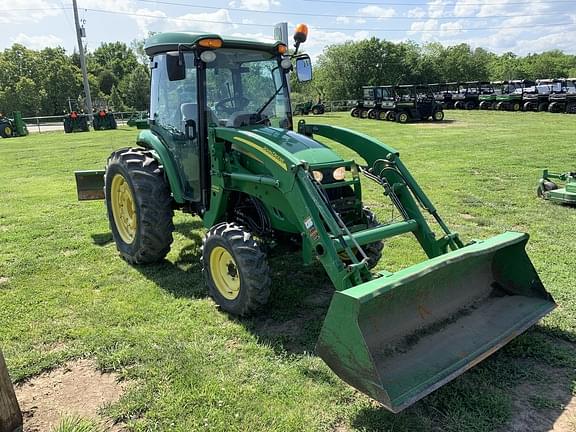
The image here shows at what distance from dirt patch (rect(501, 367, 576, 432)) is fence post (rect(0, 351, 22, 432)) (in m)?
2.83

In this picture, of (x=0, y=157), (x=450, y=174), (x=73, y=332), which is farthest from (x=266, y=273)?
(x=0, y=157)

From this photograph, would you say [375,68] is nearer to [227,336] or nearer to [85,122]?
[85,122]

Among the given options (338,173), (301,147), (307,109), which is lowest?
(338,173)

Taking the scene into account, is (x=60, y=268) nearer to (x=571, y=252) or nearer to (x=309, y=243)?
(x=309, y=243)

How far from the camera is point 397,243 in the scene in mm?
6016

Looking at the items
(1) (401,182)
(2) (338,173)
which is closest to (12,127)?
(2) (338,173)

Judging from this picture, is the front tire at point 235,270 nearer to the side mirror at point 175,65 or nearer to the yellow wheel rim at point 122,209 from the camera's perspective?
the side mirror at point 175,65

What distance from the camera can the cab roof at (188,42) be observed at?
459 cm

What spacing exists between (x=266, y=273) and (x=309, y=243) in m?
0.42

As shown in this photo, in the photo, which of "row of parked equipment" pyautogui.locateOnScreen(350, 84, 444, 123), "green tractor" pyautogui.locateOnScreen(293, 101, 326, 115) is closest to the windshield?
"row of parked equipment" pyautogui.locateOnScreen(350, 84, 444, 123)

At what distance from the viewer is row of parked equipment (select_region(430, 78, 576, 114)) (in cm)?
2933

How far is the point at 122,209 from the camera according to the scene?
5.91 metres

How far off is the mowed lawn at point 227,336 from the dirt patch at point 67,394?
96 millimetres

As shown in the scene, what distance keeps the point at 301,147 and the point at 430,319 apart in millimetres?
1831
